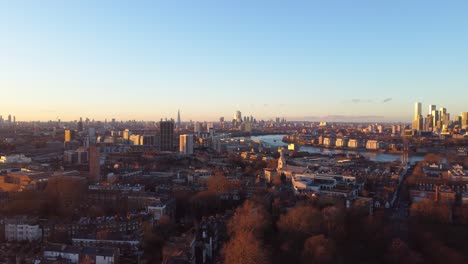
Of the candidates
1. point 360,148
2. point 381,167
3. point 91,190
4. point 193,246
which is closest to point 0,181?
point 91,190

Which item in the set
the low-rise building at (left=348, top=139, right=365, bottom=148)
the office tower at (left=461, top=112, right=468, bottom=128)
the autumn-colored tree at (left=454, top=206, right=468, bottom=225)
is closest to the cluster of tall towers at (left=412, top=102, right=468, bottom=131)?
the office tower at (left=461, top=112, right=468, bottom=128)

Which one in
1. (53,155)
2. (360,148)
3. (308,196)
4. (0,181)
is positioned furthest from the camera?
(360,148)

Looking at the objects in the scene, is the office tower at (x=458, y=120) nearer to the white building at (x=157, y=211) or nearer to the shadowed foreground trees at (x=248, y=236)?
the shadowed foreground trees at (x=248, y=236)

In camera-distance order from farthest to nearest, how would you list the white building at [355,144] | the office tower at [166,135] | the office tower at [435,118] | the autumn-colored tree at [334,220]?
the office tower at [435,118] → the white building at [355,144] → the office tower at [166,135] → the autumn-colored tree at [334,220]

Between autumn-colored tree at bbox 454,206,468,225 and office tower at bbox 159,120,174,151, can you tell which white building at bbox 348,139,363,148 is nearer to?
office tower at bbox 159,120,174,151

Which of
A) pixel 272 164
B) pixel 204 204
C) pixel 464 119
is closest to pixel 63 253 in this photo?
pixel 204 204

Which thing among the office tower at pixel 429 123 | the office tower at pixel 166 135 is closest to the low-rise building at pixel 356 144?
the office tower at pixel 166 135

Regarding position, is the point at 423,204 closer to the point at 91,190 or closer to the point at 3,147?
the point at 91,190
